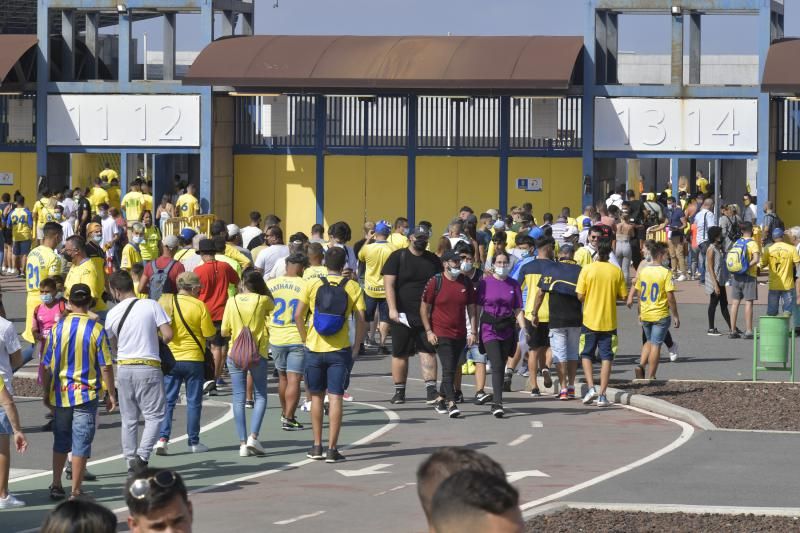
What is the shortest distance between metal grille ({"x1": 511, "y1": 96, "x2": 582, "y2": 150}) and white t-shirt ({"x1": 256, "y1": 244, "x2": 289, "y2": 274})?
14.2 m

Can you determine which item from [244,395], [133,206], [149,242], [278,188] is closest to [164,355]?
[244,395]

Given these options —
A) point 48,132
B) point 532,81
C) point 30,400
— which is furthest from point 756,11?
point 30,400

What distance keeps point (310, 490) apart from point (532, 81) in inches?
787

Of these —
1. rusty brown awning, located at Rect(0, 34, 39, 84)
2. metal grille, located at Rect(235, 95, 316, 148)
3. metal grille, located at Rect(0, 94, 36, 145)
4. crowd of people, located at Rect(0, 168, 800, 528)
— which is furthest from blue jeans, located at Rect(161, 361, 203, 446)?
metal grille, located at Rect(0, 94, 36, 145)

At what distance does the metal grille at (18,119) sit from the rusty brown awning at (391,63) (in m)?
4.15

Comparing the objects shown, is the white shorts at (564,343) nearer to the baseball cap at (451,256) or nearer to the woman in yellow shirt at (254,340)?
the baseball cap at (451,256)

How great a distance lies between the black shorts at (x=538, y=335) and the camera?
58.5 feet

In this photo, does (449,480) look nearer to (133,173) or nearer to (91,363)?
(91,363)

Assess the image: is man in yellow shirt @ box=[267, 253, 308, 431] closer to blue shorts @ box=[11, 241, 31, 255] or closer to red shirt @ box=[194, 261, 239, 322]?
red shirt @ box=[194, 261, 239, 322]

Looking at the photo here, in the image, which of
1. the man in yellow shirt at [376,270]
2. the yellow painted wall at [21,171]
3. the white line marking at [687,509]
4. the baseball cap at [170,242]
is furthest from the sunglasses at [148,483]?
the yellow painted wall at [21,171]

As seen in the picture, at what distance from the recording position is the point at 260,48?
33719 millimetres

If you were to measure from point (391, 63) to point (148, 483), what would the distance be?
90.3 feet

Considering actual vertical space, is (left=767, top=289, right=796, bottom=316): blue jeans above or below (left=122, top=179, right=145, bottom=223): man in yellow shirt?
below

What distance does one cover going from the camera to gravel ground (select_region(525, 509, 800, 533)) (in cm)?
1077
